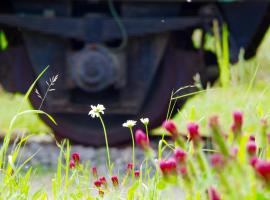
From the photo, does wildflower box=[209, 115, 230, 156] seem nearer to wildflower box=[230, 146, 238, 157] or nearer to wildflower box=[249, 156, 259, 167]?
wildflower box=[230, 146, 238, 157]

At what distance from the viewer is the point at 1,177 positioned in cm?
288

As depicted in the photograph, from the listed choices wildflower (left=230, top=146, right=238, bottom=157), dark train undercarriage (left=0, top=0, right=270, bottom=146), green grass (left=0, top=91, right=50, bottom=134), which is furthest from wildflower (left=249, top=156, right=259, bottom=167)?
green grass (left=0, top=91, right=50, bottom=134)

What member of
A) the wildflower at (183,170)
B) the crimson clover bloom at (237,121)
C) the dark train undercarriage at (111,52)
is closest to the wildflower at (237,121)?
the crimson clover bloom at (237,121)

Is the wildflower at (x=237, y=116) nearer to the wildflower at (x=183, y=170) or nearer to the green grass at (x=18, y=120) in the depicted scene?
the wildflower at (x=183, y=170)

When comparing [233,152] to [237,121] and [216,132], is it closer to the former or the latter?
[237,121]

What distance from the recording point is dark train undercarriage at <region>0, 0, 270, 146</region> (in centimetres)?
577

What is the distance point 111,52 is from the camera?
5.79m

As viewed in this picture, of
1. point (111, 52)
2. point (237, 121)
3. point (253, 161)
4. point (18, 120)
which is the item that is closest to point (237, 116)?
point (237, 121)

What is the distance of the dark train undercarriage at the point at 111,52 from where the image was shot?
5773mm

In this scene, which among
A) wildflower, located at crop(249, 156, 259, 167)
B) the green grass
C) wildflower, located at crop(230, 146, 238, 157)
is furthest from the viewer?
the green grass

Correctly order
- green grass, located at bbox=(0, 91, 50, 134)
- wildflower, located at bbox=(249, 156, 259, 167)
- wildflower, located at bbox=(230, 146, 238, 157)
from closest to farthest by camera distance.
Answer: wildflower, located at bbox=(230, 146, 238, 157) → wildflower, located at bbox=(249, 156, 259, 167) → green grass, located at bbox=(0, 91, 50, 134)

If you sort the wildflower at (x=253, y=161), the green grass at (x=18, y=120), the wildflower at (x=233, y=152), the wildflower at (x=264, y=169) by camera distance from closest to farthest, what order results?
the wildflower at (x=264, y=169) < the wildflower at (x=233, y=152) < the wildflower at (x=253, y=161) < the green grass at (x=18, y=120)

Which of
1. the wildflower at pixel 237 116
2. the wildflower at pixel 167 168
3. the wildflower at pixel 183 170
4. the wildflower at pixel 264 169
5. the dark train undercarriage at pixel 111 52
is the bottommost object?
the wildflower at pixel 264 169

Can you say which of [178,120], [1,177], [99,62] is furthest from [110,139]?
[1,177]
